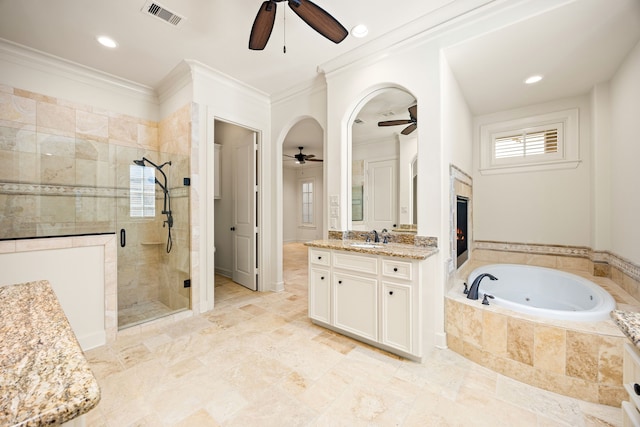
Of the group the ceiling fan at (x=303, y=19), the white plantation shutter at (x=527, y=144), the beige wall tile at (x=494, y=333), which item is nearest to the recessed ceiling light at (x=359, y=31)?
the ceiling fan at (x=303, y=19)

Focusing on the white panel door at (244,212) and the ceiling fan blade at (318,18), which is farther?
the white panel door at (244,212)

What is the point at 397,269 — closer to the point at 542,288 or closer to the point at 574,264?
the point at 542,288

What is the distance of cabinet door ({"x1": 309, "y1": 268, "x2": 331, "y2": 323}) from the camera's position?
2.61 metres

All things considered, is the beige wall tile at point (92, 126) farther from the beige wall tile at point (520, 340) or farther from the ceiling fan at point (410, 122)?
the beige wall tile at point (520, 340)

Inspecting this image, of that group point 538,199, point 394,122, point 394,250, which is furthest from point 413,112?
point 538,199

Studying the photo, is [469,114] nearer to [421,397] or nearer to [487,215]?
[487,215]

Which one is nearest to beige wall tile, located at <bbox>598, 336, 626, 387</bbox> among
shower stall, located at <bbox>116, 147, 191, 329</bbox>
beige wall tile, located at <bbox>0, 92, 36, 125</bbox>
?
shower stall, located at <bbox>116, 147, 191, 329</bbox>

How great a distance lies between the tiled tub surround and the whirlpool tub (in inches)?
8.6

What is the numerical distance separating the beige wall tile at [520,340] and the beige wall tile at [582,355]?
0.66 feet

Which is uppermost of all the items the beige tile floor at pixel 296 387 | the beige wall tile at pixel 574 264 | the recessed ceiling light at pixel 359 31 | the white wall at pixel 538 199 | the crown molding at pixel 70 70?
the recessed ceiling light at pixel 359 31

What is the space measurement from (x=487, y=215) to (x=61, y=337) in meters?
4.46

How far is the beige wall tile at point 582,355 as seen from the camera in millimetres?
1701

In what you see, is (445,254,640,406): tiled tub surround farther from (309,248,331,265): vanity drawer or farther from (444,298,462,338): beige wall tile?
(309,248,331,265): vanity drawer

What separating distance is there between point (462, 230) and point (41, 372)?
11.8ft
